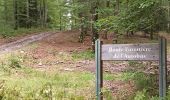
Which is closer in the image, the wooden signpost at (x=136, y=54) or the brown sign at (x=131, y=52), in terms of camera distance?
the wooden signpost at (x=136, y=54)

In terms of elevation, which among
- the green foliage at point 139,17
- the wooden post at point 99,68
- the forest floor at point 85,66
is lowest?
the forest floor at point 85,66

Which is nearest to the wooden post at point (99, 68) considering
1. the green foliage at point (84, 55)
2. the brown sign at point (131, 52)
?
the brown sign at point (131, 52)

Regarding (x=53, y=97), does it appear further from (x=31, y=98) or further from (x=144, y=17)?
(x=144, y=17)

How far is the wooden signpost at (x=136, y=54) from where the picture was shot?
823cm

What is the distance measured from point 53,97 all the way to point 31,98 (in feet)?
2.02

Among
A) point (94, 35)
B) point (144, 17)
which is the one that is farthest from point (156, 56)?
point (94, 35)

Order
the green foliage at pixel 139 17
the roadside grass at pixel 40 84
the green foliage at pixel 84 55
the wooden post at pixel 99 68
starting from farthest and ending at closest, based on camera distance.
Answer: the green foliage at pixel 84 55
the green foliage at pixel 139 17
the wooden post at pixel 99 68
the roadside grass at pixel 40 84

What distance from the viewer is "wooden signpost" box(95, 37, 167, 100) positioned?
27.0 ft

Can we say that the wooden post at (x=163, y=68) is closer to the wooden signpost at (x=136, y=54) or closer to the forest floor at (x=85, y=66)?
the wooden signpost at (x=136, y=54)

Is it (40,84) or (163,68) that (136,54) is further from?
(40,84)

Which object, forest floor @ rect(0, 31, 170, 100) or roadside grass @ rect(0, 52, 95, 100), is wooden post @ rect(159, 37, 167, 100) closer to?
forest floor @ rect(0, 31, 170, 100)

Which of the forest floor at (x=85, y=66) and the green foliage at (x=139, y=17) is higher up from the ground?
the green foliage at (x=139, y=17)

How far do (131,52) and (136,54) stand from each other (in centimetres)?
14

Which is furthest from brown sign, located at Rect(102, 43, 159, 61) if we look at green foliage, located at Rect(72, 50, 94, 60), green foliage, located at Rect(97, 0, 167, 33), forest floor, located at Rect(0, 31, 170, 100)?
green foliage, located at Rect(72, 50, 94, 60)
